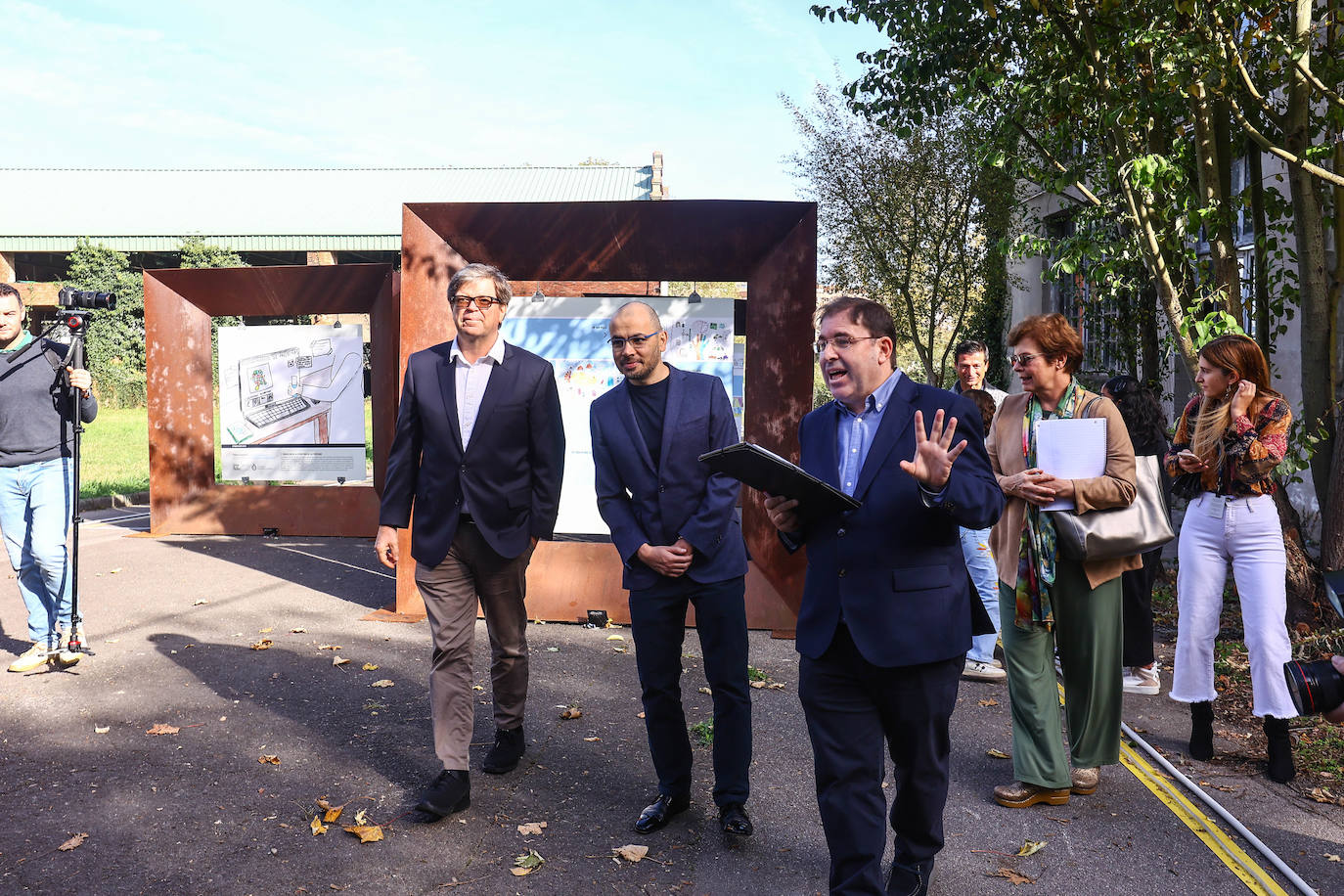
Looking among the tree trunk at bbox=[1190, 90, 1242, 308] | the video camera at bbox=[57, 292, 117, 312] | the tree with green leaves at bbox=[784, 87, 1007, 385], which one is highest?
the tree with green leaves at bbox=[784, 87, 1007, 385]

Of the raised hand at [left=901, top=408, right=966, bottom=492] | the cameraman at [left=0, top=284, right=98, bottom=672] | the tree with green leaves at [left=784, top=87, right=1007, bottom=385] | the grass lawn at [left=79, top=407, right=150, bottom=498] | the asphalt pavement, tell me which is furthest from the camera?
the tree with green leaves at [left=784, top=87, right=1007, bottom=385]

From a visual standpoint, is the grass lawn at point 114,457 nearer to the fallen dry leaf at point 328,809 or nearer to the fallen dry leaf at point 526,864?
the fallen dry leaf at point 328,809

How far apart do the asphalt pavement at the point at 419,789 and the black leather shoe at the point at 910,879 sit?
1.63ft

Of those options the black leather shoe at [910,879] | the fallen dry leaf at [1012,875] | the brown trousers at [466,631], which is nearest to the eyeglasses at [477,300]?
the brown trousers at [466,631]

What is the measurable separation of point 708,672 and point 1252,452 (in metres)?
2.95

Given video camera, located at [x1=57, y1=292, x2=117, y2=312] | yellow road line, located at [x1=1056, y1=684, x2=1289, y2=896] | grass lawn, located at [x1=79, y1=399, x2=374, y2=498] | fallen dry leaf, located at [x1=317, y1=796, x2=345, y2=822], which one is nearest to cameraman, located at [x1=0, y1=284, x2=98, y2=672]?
video camera, located at [x1=57, y1=292, x2=117, y2=312]

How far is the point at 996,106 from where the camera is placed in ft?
32.7

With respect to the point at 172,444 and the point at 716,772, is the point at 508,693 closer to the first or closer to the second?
the point at 716,772

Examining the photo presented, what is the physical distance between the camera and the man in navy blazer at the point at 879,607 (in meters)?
3.20

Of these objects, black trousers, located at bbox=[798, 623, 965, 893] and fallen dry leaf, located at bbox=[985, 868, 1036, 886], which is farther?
fallen dry leaf, located at bbox=[985, 868, 1036, 886]

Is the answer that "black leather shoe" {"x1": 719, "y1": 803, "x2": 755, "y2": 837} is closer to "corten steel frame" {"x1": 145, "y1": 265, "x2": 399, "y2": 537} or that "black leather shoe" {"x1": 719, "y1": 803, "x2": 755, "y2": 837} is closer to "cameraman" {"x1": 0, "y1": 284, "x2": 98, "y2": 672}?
"cameraman" {"x1": 0, "y1": 284, "x2": 98, "y2": 672}

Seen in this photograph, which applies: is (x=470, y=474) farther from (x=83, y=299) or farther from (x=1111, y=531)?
(x=83, y=299)

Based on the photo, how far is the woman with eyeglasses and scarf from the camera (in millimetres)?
4598

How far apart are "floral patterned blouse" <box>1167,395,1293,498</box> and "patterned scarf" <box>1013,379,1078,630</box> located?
46.0 inches
